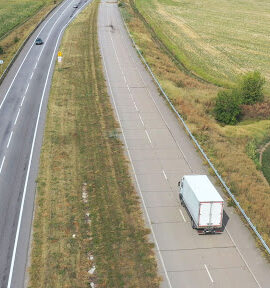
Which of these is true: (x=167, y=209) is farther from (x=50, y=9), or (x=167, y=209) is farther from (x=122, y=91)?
(x=50, y=9)

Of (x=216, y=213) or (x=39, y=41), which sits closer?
(x=216, y=213)

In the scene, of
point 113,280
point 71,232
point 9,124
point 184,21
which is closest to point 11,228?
point 71,232

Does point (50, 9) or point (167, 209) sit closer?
point (167, 209)

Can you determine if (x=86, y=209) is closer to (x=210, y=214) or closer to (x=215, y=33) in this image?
(x=210, y=214)

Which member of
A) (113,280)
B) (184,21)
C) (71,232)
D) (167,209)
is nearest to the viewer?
(113,280)

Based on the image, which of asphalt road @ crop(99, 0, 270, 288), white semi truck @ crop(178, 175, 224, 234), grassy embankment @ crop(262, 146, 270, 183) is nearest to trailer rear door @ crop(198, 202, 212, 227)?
white semi truck @ crop(178, 175, 224, 234)

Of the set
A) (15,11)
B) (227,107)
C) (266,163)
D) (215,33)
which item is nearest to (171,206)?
(266,163)

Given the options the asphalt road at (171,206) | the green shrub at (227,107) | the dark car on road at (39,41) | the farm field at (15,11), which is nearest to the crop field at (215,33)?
the green shrub at (227,107)
